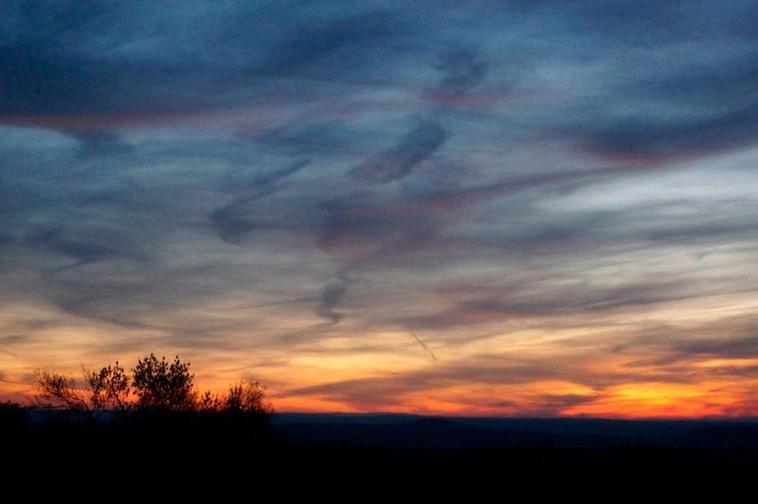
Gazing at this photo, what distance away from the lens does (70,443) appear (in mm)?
65750

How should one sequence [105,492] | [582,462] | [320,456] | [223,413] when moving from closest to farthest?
[105,492]
[582,462]
[320,456]
[223,413]

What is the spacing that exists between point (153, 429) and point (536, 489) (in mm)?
33405

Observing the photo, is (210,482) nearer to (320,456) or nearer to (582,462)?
(320,456)

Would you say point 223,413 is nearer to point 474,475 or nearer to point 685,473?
point 474,475

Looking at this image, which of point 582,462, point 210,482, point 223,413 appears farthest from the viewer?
point 223,413

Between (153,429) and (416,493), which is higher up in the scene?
(153,429)

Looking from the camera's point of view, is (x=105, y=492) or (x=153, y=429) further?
(x=153, y=429)

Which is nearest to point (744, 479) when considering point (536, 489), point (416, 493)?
point (536, 489)

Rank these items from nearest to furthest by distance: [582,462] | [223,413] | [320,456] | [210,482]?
1. [210,482]
2. [582,462]
3. [320,456]
4. [223,413]

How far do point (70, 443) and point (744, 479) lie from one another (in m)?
45.8

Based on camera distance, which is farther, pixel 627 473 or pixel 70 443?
pixel 70 443

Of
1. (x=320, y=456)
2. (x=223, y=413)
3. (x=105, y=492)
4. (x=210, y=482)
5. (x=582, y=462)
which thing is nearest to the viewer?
(x=105, y=492)

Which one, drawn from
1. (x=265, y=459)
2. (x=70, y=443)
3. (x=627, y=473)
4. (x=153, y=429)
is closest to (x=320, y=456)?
(x=265, y=459)

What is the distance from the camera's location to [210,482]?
182 ft
